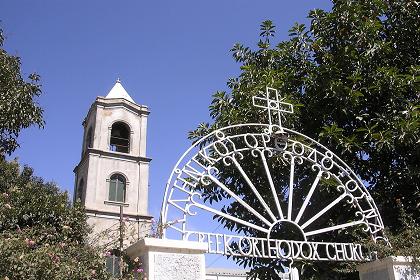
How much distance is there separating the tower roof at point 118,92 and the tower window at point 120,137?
1.77 metres

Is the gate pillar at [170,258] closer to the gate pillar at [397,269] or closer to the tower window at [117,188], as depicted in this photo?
the gate pillar at [397,269]

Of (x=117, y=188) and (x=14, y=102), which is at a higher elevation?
(x=117, y=188)

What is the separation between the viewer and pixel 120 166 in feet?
86.9

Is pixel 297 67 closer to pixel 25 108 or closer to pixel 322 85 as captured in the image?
pixel 322 85

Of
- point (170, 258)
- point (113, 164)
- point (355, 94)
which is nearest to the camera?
point (170, 258)

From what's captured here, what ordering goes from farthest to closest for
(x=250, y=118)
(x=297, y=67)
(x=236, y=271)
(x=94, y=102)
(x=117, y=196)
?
1. (x=236, y=271)
2. (x=94, y=102)
3. (x=117, y=196)
4. (x=297, y=67)
5. (x=250, y=118)

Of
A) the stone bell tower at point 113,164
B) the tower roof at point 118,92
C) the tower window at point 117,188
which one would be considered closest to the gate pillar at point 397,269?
the stone bell tower at point 113,164

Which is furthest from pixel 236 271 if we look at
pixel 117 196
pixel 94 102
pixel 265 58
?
pixel 265 58

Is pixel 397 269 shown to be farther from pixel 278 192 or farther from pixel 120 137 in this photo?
pixel 120 137

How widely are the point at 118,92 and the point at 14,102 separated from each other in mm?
18967

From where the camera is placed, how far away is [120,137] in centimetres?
2820

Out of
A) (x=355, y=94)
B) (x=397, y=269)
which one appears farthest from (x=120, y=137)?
(x=397, y=269)

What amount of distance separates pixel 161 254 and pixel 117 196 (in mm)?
21450

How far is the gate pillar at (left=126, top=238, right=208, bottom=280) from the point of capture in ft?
16.4
